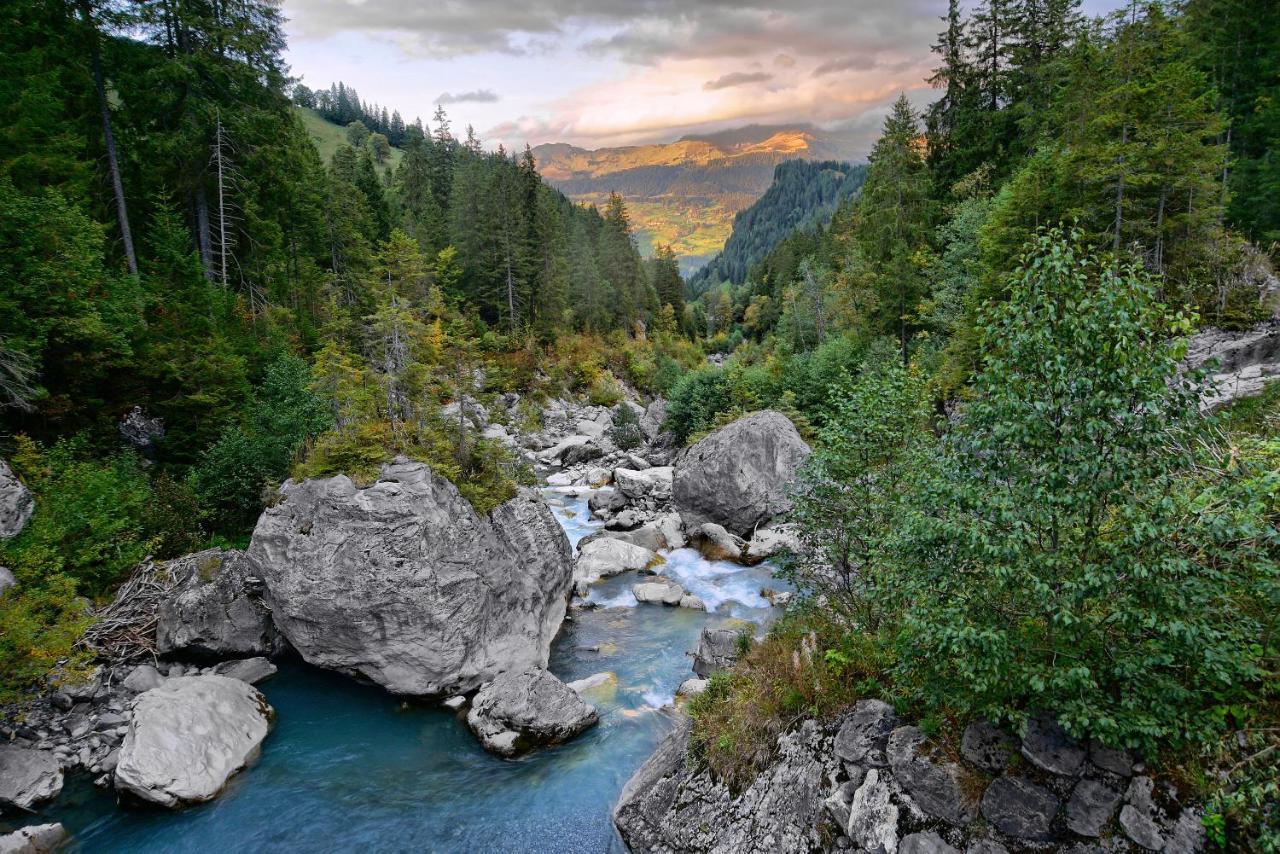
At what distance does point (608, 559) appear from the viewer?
24.6 meters

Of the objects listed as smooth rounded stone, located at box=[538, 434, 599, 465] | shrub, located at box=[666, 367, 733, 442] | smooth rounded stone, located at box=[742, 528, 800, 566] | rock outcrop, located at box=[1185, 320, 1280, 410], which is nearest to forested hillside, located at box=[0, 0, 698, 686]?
smooth rounded stone, located at box=[742, 528, 800, 566]

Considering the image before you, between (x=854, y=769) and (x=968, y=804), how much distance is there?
1.79 m

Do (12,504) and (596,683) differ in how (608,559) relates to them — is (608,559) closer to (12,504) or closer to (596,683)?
(596,683)

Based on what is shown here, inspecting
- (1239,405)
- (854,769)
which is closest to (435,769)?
(854,769)

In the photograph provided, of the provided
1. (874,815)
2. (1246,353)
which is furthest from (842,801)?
(1246,353)

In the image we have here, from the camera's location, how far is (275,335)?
28.4m

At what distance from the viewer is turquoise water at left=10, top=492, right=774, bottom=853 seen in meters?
11.8

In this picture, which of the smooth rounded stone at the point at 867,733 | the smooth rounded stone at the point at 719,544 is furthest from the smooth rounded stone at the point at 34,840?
the smooth rounded stone at the point at 719,544

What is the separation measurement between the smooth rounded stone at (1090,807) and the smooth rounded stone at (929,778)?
1.16m

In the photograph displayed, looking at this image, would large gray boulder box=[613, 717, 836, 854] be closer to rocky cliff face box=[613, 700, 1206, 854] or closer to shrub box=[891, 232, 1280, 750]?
rocky cliff face box=[613, 700, 1206, 854]

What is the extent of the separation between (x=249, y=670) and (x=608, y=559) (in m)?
12.6

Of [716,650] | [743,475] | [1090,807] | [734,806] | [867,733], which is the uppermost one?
[1090,807]

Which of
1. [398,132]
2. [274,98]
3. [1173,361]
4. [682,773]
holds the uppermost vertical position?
[398,132]

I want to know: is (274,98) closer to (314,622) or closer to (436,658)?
(314,622)
